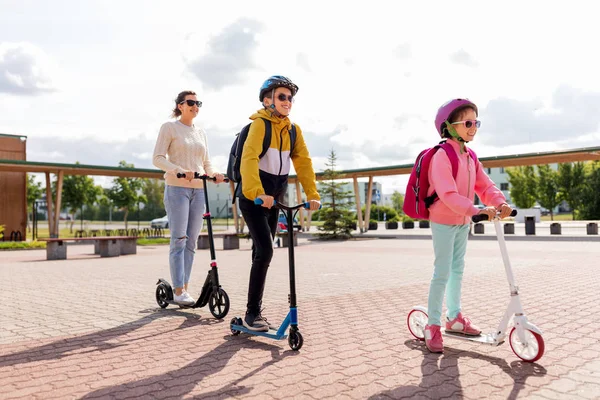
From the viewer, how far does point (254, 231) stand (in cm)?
440

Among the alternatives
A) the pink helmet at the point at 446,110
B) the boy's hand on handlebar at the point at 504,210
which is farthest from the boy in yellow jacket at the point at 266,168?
the boy's hand on handlebar at the point at 504,210

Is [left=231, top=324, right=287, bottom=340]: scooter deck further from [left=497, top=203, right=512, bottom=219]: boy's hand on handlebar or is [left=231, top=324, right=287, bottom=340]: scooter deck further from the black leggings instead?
[left=497, top=203, right=512, bottom=219]: boy's hand on handlebar

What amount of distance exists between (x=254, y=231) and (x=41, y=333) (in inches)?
86.1

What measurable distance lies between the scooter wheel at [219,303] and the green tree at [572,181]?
44925 mm

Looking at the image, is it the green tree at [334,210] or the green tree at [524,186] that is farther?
the green tree at [524,186]

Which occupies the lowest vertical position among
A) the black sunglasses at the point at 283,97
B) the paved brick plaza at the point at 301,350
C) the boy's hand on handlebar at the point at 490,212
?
the paved brick plaza at the point at 301,350

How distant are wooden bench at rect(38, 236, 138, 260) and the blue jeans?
418 inches

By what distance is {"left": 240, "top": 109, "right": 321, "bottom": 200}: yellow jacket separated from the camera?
415cm

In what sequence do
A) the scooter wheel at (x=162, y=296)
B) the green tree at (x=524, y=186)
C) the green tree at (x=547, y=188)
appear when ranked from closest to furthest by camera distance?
the scooter wheel at (x=162, y=296)
the green tree at (x=547, y=188)
the green tree at (x=524, y=186)

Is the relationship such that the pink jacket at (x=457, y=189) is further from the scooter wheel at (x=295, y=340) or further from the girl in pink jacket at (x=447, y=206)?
the scooter wheel at (x=295, y=340)

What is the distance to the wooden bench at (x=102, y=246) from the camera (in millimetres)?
15242

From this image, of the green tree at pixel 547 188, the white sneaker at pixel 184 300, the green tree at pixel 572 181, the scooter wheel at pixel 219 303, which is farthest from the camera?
the green tree at pixel 547 188

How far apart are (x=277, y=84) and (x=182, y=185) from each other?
6.25ft

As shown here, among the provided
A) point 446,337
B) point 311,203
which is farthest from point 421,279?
point 311,203
